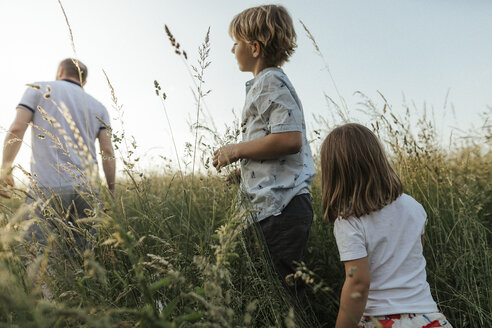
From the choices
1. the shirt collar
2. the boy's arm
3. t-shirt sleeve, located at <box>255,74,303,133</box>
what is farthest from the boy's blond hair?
the boy's arm

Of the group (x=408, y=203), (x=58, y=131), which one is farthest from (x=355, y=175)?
(x=58, y=131)

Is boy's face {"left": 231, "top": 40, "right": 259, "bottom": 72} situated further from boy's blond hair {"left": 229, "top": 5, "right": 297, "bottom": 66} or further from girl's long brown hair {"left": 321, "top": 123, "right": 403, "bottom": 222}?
girl's long brown hair {"left": 321, "top": 123, "right": 403, "bottom": 222}

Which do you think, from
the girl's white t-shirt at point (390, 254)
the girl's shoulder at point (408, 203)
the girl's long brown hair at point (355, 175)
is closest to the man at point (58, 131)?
the girl's long brown hair at point (355, 175)

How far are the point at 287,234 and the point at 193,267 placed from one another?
0.49 m

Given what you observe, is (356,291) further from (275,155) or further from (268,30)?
(268,30)

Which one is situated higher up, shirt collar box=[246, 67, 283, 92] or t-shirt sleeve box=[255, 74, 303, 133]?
shirt collar box=[246, 67, 283, 92]

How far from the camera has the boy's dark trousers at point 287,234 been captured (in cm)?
170

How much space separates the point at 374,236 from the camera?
1.42 m

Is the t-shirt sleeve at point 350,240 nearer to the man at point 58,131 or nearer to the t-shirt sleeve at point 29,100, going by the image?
the man at point 58,131

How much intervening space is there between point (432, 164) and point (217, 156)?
175 centimetres

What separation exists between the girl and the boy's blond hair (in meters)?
0.65

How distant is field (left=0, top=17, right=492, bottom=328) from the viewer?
33.7 inches

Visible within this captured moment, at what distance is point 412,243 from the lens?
143 cm

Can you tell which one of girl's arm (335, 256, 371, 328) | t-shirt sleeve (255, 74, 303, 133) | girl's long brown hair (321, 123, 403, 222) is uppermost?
t-shirt sleeve (255, 74, 303, 133)
